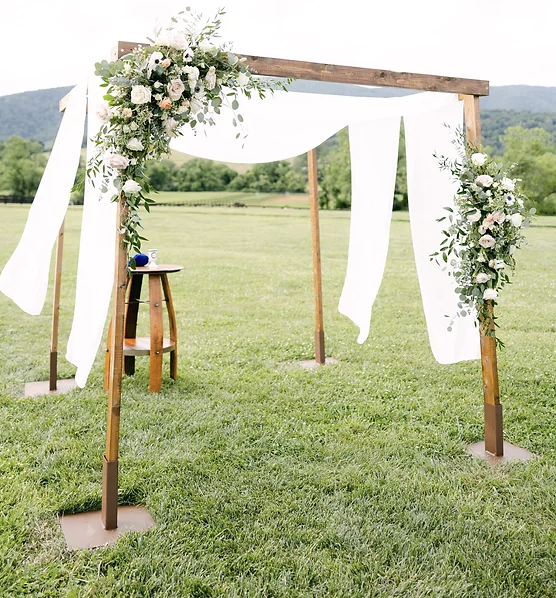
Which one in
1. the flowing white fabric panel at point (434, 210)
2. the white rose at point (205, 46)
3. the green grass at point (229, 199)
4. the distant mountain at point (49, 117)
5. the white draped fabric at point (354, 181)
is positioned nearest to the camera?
the white rose at point (205, 46)

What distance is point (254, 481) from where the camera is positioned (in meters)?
2.75

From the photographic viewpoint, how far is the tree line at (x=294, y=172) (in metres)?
24.4

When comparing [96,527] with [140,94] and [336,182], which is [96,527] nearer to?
[140,94]

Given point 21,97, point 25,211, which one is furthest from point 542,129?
point 21,97

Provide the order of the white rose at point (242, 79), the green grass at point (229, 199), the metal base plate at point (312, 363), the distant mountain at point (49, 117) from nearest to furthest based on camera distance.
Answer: the white rose at point (242, 79)
the metal base plate at point (312, 363)
the green grass at point (229, 199)
the distant mountain at point (49, 117)

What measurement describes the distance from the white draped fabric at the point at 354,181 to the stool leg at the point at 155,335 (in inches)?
28.8

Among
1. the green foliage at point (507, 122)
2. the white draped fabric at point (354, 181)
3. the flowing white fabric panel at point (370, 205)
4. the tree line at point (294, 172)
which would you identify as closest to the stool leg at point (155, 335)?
the white draped fabric at point (354, 181)

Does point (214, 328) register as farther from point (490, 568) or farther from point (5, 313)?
point (490, 568)

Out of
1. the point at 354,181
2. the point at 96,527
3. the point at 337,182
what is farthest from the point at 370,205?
the point at 337,182

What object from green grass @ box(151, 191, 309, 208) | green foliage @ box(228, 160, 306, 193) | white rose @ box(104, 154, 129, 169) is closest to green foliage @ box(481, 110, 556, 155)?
green foliage @ box(228, 160, 306, 193)

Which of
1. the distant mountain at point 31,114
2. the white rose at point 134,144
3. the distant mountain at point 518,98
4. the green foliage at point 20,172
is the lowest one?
the white rose at point 134,144

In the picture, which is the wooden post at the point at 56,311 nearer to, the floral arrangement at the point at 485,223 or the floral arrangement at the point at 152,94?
the floral arrangement at the point at 152,94

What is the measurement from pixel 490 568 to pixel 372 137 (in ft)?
8.92

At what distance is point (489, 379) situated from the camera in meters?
3.10
